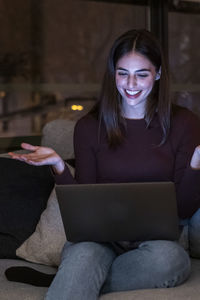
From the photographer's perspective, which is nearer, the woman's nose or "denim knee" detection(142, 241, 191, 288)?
"denim knee" detection(142, 241, 191, 288)

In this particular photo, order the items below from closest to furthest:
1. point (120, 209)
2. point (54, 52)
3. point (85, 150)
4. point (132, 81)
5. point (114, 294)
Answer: point (120, 209), point (114, 294), point (132, 81), point (85, 150), point (54, 52)

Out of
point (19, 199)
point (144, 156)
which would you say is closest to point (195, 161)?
point (144, 156)

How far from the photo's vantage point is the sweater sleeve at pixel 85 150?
191 centimetres

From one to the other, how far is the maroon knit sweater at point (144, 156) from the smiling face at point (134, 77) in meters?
0.12

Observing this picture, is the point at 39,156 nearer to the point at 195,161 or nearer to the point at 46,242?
the point at 46,242

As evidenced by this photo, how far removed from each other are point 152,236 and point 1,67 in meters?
1.84

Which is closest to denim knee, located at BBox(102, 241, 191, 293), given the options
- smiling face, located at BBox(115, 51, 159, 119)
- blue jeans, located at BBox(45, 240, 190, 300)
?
blue jeans, located at BBox(45, 240, 190, 300)

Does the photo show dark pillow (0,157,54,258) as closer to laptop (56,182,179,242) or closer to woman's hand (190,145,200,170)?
laptop (56,182,179,242)

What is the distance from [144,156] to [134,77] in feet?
0.94

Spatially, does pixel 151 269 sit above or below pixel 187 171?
below

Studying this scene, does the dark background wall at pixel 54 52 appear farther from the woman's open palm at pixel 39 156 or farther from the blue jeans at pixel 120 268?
the blue jeans at pixel 120 268

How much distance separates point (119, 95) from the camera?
198 cm

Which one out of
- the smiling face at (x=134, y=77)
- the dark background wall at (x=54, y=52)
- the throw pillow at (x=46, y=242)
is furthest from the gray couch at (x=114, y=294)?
the dark background wall at (x=54, y=52)

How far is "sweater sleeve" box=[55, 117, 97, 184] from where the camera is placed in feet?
6.28
